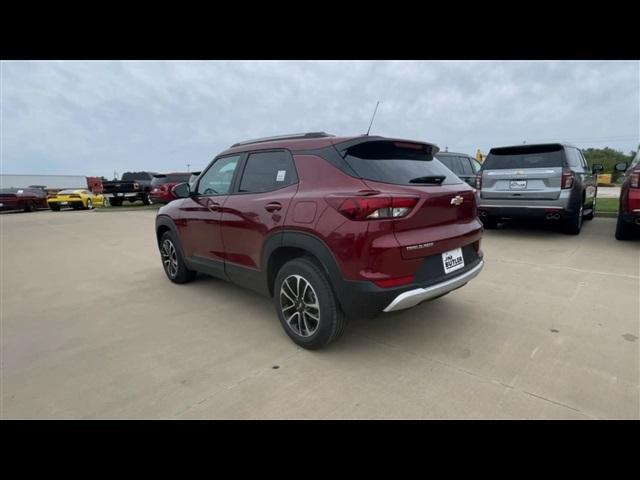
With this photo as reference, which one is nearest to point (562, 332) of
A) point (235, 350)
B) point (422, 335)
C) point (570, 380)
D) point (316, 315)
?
point (570, 380)

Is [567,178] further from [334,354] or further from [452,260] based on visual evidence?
[334,354]

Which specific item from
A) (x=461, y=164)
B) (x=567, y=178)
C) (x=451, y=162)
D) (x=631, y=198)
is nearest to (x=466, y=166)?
(x=461, y=164)

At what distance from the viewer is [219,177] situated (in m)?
3.78

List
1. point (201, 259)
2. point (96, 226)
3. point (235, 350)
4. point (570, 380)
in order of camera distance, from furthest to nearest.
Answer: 1. point (96, 226)
2. point (201, 259)
3. point (235, 350)
4. point (570, 380)

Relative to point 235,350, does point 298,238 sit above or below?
above

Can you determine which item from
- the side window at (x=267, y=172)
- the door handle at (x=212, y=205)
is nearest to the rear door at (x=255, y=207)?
the side window at (x=267, y=172)

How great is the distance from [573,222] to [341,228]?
5900 millimetres

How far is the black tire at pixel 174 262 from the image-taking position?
4.52 m

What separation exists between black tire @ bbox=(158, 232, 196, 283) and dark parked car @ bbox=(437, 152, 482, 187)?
6.95 metres

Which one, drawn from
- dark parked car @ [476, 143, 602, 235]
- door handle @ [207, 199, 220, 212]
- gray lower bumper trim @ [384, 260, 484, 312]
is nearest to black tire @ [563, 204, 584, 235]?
dark parked car @ [476, 143, 602, 235]

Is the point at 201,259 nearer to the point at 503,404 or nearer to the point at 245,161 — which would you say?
the point at 245,161

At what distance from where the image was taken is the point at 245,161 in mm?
3430
